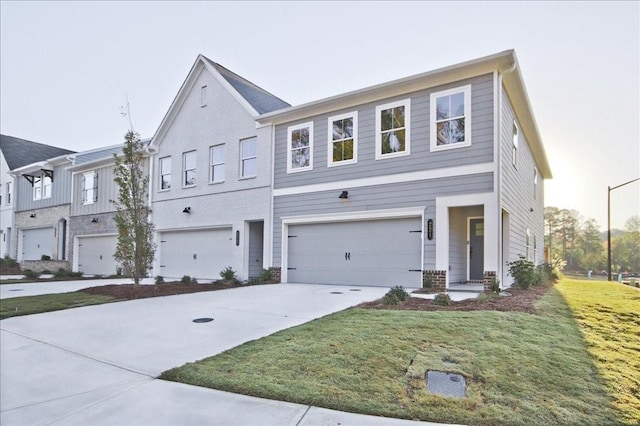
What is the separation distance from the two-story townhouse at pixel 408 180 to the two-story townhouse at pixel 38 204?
49.9 feet

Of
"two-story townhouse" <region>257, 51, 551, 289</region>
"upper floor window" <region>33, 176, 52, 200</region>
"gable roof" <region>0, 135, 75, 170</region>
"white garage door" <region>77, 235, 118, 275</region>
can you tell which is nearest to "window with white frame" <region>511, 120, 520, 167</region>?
"two-story townhouse" <region>257, 51, 551, 289</region>

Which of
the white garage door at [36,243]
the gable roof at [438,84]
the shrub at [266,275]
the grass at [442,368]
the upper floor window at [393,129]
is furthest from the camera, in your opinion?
the white garage door at [36,243]

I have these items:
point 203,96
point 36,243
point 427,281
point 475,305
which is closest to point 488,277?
point 427,281

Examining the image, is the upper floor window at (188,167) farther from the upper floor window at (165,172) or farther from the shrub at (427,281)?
the shrub at (427,281)

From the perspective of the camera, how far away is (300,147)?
1298 cm

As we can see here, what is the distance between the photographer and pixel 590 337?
5039 mm

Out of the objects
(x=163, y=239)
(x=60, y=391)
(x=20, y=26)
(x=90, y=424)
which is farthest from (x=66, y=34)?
(x=90, y=424)

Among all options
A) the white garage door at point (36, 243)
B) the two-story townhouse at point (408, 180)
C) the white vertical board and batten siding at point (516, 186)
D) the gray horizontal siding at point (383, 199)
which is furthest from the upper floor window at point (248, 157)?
the white garage door at point (36, 243)

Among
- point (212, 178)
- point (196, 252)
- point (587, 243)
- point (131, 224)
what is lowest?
point (196, 252)

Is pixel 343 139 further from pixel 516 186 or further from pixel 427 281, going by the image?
pixel 516 186

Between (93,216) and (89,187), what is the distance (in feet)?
5.55

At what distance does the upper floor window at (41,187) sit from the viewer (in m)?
22.9

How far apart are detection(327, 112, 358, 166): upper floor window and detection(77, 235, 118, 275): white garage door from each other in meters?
12.4

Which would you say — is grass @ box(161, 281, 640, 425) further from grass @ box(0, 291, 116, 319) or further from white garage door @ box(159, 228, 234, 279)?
white garage door @ box(159, 228, 234, 279)
